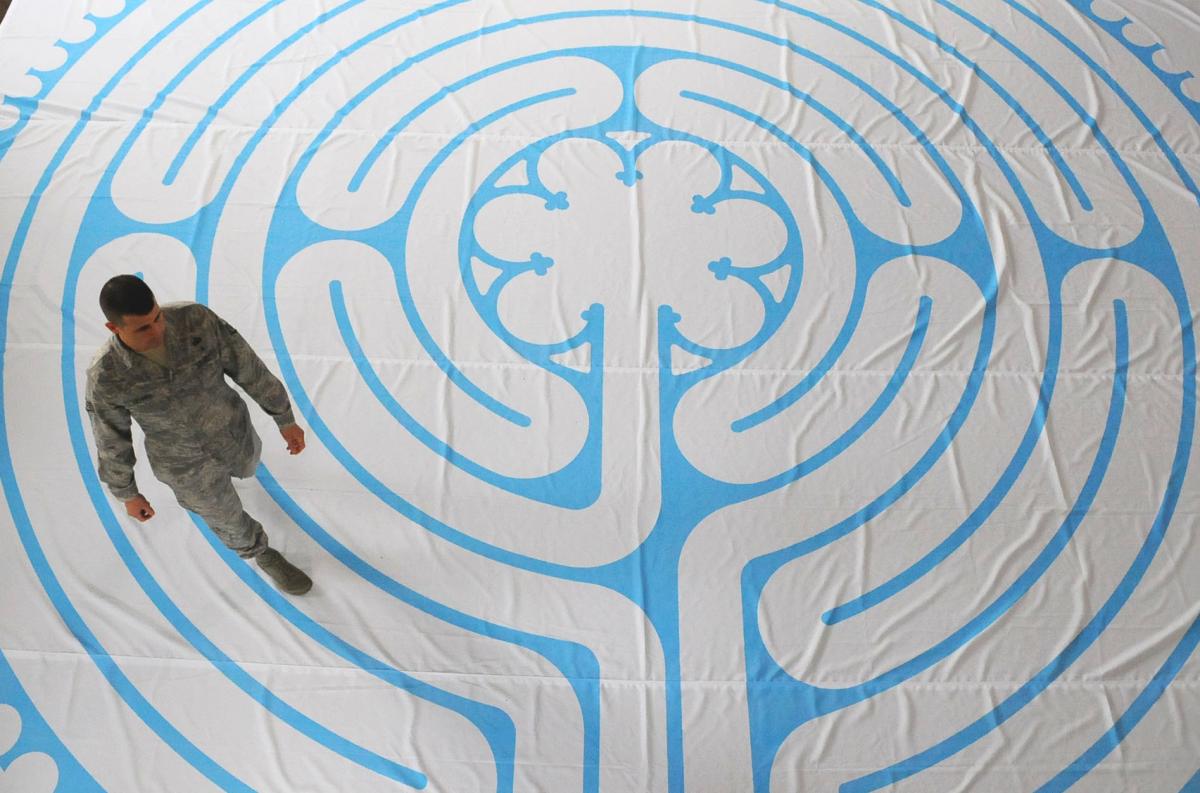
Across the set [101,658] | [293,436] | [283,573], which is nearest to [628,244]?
[293,436]

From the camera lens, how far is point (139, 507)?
2.11 metres

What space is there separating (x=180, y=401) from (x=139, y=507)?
0.34 metres

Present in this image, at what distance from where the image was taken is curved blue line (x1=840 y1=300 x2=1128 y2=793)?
7.51ft

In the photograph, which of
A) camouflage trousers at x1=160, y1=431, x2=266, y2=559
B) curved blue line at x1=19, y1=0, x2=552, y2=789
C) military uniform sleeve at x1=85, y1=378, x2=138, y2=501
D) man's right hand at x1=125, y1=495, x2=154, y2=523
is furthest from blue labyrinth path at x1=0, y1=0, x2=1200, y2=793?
military uniform sleeve at x1=85, y1=378, x2=138, y2=501

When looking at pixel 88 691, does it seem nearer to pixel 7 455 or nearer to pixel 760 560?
pixel 7 455

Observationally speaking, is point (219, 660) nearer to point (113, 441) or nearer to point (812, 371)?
point (113, 441)

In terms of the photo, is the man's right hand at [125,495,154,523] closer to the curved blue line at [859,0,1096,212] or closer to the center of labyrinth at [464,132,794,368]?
the center of labyrinth at [464,132,794,368]

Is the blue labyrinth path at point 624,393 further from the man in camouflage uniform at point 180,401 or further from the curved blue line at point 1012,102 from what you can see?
the man in camouflage uniform at point 180,401

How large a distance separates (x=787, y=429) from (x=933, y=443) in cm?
41

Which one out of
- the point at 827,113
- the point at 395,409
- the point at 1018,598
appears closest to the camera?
the point at 1018,598

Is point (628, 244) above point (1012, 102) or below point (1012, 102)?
below

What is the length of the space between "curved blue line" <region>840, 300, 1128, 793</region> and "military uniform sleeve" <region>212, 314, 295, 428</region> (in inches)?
62.2

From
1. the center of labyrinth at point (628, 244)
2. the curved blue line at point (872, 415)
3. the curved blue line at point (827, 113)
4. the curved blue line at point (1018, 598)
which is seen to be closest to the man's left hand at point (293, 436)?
the center of labyrinth at point (628, 244)

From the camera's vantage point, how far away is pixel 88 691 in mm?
2324
